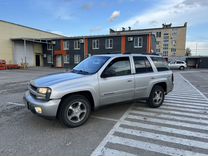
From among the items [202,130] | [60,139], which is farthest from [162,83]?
[60,139]

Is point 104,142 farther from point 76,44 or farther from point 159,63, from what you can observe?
point 76,44

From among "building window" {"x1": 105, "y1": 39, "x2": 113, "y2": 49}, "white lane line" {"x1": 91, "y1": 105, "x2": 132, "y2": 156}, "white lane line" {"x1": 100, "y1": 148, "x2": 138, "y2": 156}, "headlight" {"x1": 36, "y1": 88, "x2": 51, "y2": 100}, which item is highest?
"building window" {"x1": 105, "y1": 39, "x2": 113, "y2": 49}

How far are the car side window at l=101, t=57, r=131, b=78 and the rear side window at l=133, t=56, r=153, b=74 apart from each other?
1.06 feet

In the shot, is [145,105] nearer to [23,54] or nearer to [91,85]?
[91,85]

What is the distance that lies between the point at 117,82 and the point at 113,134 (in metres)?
1.42

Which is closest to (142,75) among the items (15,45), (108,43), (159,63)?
(159,63)

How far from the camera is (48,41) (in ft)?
115

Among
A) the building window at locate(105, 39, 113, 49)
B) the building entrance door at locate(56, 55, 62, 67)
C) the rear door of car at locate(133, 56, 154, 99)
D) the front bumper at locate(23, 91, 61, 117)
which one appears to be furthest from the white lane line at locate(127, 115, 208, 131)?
the building entrance door at locate(56, 55, 62, 67)

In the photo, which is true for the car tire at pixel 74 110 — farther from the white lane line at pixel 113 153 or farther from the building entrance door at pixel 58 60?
the building entrance door at pixel 58 60

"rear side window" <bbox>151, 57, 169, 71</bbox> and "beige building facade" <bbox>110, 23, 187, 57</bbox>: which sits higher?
"beige building facade" <bbox>110, 23, 187, 57</bbox>

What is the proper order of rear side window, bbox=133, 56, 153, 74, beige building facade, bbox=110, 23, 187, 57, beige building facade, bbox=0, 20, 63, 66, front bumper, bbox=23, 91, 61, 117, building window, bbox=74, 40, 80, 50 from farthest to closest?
beige building facade, bbox=110, 23, 187, 57 → building window, bbox=74, 40, 80, 50 → beige building facade, bbox=0, 20, 63, 66 → rear side window, bbox=133, 56, 153, 74 → front bumper, bbox=23, 91, 61, 117

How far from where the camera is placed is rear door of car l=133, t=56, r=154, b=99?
16.8 feet

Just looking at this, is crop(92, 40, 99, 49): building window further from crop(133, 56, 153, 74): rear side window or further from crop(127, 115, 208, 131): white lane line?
crop(127, 115, 208, 131): white lane line

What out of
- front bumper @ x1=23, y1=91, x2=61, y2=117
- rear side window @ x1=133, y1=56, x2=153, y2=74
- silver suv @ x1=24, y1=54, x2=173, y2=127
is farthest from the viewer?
rear side window @ x1=133, y1=56, x2=153, y2=74
